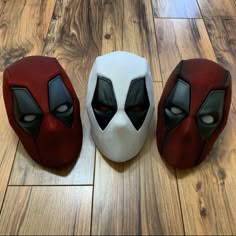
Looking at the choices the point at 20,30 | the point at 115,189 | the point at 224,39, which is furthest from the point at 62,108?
the point at 224,39

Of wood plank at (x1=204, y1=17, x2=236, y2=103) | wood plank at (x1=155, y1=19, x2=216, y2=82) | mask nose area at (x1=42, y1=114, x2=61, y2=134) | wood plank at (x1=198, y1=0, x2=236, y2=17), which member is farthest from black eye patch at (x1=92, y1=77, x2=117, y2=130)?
wood plank at (x1=198, y1=0, x2=236, y2=17)

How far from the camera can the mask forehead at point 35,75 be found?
0.78 m

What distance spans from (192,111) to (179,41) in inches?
25.1

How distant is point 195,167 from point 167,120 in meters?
0.18

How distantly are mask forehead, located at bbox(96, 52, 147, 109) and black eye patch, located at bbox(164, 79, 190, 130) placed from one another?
10cm

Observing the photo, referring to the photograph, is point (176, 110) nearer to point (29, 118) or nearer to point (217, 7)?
point (29, 118)

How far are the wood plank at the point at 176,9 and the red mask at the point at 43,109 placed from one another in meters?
0.82

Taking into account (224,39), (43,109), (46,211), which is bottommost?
(46,211)

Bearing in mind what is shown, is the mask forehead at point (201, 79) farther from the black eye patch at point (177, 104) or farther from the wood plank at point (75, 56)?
the wood plank at point (75, 56)

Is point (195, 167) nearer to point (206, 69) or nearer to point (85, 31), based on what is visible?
point (206, 69)

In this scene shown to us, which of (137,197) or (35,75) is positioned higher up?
(35,75)

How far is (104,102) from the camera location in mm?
808

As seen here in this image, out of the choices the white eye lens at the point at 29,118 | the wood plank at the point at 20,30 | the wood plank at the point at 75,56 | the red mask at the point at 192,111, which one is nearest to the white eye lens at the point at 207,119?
the red mask at the point at 192,111

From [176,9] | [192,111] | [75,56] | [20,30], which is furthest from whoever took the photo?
[176,9]
